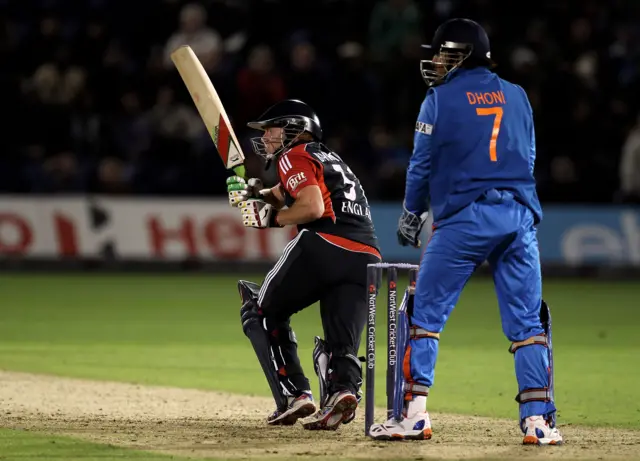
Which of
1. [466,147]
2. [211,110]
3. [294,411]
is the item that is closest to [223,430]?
[294,411]

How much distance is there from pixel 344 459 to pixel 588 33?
52.2 ft

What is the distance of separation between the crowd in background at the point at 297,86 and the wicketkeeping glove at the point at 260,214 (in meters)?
11.8

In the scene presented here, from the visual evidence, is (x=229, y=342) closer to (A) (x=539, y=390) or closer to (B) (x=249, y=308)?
(B) (x=249, y=308)

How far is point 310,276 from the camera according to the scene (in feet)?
26.1

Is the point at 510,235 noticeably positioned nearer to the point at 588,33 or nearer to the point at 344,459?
the point at 344,459

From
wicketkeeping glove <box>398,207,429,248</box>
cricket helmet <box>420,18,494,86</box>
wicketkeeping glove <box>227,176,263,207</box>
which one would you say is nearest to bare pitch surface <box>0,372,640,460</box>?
wicketkeeping glove <box>398,207,429,248</box>

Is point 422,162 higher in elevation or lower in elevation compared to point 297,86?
higher

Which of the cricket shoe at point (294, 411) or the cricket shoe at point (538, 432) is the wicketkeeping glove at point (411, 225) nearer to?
the cricket shoe at point (538, 432)

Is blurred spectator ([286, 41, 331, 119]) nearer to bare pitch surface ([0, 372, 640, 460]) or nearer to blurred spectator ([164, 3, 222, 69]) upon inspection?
blurred spectator ([164, 3, 222, 69])

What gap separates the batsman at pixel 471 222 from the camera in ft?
23.4

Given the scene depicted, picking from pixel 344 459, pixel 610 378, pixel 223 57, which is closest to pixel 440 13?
pixel 223 57

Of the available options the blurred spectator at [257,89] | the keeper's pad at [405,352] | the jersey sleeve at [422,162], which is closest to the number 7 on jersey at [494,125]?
the jersey sleeve at [422,162]

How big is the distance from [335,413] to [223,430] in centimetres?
69

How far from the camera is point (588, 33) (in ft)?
69.9
